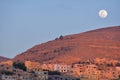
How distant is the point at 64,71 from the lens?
8256 cm

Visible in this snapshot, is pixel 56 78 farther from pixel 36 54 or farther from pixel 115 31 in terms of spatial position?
pixel 115 31

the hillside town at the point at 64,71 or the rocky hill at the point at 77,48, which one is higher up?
the rocky hill at the point at 77,48

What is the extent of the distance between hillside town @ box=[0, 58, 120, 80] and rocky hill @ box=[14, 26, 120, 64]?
632 cm

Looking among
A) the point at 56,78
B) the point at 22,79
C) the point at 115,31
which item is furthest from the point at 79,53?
the point at 22,79

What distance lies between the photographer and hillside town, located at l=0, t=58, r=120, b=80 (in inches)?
2813

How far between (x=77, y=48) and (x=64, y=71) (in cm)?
2043

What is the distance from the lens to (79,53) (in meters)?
100

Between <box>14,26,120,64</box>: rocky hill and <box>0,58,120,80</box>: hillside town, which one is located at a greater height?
<box>14,26,120,64</box>: rocky hill

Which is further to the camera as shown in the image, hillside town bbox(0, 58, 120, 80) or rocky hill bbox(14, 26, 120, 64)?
rocky hill bbox(14, 26, 120, 64)

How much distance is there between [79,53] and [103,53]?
4308 mm

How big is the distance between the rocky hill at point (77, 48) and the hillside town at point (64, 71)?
632cm

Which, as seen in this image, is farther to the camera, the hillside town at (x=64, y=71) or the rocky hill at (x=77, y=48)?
the rocky hill at (x=77, y=48)

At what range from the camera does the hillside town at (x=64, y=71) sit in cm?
7144

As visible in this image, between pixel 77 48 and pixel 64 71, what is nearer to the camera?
pixel 64 71
